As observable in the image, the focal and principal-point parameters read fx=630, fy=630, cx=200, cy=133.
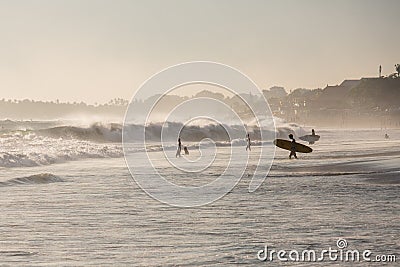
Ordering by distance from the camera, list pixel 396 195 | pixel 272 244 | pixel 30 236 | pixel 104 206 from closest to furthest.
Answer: pixel 272 244 → pixel 30 236 → pixel 104 206 → pixel 396 195

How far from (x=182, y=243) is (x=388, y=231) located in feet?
13.1

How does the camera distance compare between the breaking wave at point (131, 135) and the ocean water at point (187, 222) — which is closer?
the ocean water at point (187, 222)

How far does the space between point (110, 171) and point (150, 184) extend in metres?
7.18

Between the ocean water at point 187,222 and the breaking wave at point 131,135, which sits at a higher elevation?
the breaking wave at point 131,135

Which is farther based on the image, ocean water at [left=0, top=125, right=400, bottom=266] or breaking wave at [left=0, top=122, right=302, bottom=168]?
breaking wave at [left=0, top=122, right=302, bottom=168]

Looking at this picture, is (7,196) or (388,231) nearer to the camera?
(388,231)

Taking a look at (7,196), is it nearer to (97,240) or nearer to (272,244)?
(97,240)

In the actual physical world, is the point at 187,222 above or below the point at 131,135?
below

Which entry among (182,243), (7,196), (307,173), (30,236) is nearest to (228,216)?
(182,243)

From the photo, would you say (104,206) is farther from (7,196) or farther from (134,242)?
(134,242)

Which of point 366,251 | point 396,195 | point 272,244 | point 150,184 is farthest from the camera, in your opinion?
point 150,184

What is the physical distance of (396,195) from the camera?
1788 centimetres

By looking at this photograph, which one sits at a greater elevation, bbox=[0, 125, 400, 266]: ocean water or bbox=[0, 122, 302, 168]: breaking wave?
bbox=[0, 122, 302, 168]: breaking wave

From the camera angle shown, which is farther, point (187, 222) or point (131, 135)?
point (131, 135)
